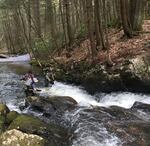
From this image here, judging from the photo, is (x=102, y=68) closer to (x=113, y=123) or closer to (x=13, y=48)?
(x=113, y=123)

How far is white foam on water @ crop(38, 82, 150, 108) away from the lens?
1471 centimetres

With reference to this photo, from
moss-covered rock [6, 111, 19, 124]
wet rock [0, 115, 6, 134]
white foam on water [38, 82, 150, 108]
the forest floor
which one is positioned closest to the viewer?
wet rock [0, 115, 6, 134]

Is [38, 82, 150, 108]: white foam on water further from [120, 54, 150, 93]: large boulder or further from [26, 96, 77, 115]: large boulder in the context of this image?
[26, 96, 77, 115]: large boulder

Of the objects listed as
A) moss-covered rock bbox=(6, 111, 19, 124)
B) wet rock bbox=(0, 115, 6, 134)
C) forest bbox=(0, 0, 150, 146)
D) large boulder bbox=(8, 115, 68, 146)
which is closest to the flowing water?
forest bbox=(0, 0, 150, 146)

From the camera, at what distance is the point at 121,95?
15414 millimetres

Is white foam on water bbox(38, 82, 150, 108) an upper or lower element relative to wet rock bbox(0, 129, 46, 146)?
lower

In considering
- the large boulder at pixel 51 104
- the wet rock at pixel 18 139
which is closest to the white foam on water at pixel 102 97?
the large boulder at pixel 51 104


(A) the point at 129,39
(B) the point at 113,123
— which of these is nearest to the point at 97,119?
(B) the point at 113,123

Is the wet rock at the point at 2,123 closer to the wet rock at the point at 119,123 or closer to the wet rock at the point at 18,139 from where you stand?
the wet rock at the point at 18,139

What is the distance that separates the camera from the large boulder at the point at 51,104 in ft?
47.1

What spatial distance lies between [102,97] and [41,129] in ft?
17.6

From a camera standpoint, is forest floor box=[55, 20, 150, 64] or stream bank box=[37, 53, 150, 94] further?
forest floor box=[55, 20, 150, 64]

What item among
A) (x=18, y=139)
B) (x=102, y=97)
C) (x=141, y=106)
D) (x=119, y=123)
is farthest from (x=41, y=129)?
(x=102, y=97)

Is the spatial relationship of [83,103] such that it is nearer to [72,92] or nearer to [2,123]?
[72,92]
